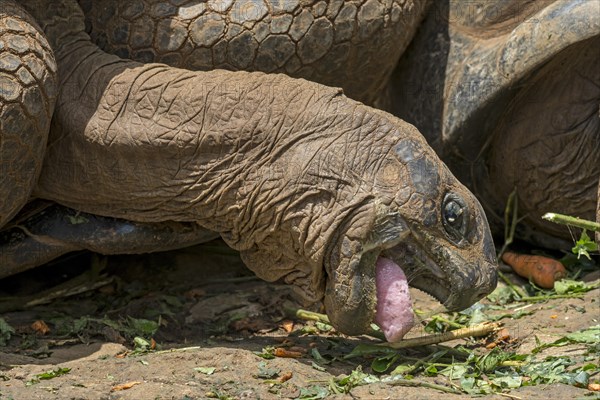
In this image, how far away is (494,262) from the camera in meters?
4.59

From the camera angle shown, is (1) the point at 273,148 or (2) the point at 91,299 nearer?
(1) the point at 273,148

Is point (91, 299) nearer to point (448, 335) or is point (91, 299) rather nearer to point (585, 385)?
point (448, 335)

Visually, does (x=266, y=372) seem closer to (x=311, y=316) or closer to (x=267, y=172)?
(x=267, y=172)

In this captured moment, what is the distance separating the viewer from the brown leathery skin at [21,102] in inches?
177

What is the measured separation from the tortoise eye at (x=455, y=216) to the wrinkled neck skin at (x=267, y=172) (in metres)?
0.02

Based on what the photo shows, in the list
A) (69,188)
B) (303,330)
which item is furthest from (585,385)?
(69,188)

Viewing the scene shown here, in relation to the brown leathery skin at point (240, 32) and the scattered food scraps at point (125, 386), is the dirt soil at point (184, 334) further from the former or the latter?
the brown leathery skin at point (240, 32)

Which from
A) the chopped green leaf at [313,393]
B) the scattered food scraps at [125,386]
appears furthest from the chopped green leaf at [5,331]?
the chopped green leaf at [313,393]

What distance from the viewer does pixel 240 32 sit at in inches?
205

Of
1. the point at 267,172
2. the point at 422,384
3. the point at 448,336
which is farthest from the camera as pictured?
the point at 448,336

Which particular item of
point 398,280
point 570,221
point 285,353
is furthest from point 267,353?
point 570,221

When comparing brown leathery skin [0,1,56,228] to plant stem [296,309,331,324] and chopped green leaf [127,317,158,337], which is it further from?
plant stem [296,309,331,324]

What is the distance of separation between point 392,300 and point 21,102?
4.88 feet

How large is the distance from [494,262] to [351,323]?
0.57m
